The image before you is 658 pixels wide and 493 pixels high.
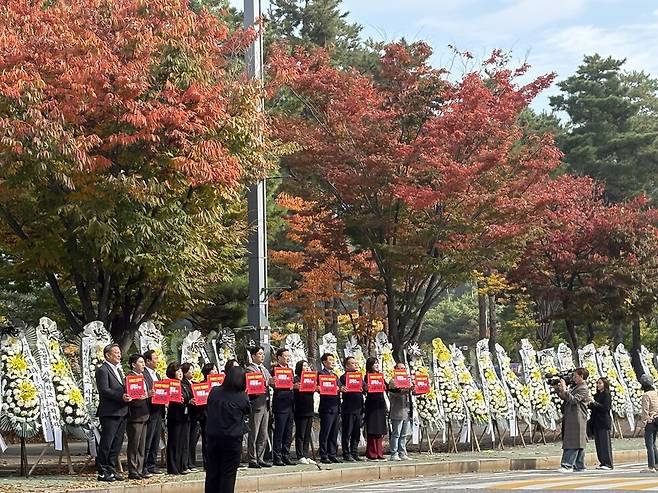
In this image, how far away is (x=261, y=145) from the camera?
1830 centimetres

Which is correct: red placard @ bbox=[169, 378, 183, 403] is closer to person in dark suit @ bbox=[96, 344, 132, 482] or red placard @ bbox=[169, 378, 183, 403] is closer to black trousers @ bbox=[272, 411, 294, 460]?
person in dark suit @ bbox=[96, 344, 132, 482]

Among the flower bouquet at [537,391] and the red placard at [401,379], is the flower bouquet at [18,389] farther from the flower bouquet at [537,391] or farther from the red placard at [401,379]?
the flower bouquet at [537,391]

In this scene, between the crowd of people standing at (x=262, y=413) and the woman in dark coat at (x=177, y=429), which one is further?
the woman in dark coat at (x=177, y=429)

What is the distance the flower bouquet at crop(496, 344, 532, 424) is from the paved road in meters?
4.96

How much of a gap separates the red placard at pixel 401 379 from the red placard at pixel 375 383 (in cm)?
36

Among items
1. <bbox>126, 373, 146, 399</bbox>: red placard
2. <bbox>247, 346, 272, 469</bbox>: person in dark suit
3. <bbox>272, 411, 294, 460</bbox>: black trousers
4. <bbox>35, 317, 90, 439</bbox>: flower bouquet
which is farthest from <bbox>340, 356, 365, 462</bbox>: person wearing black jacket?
<bbox>35, 317, 90, 439</bbox>: flower bouquet

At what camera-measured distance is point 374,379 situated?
1864cm

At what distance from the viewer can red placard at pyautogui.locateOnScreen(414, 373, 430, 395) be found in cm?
2011

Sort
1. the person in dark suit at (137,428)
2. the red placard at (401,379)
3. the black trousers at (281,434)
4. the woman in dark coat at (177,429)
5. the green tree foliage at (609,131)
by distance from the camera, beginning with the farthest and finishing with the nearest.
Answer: the green tree foliage at (609,131)
the red placard at (401,379)
the black trousers at (281,434)
the woman in dark coat at (177,429)
the person in dark suit at (137,428)

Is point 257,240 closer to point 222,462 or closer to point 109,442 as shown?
point 109,442

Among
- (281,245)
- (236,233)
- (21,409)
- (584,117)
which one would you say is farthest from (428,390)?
(584,117)

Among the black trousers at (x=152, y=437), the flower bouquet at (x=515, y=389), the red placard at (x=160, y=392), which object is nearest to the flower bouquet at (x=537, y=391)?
the flower bouquet at (x=515, y=389)

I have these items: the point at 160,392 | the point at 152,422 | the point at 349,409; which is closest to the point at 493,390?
the point at 349,409

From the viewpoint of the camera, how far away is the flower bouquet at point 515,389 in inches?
899
